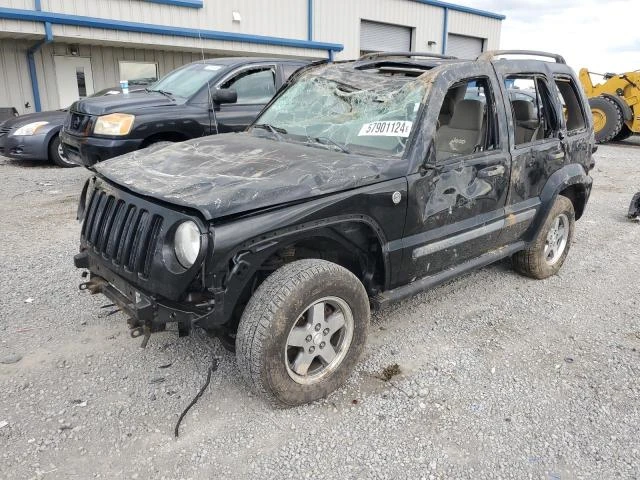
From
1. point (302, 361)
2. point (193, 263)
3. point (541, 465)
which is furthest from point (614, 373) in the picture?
point (193, 263)

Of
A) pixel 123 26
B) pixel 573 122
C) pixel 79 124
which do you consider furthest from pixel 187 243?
pixel 123 26

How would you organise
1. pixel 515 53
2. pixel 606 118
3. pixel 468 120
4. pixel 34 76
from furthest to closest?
pixel 606 118 → pixel 34 76 → pixel 515 53 → pixel 468 120

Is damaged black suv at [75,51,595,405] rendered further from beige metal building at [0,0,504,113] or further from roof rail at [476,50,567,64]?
beige metal building at [0,0,504,113]

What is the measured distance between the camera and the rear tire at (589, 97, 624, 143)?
14211 millimetres

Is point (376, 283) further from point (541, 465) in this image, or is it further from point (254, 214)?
point (541, 465)

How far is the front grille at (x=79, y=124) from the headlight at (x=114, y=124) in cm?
14

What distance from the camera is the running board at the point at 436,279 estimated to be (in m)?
3.25

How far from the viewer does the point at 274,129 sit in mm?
3936

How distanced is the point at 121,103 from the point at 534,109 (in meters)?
4.98

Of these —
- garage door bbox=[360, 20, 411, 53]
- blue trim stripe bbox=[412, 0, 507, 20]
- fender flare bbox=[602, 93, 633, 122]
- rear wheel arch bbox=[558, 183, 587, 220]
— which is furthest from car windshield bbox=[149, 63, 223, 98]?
blue trim stripe bbox=[412, 0, 507, 20]

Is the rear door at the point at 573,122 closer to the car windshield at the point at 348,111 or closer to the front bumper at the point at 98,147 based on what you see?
the car windshield at the point at 348,111

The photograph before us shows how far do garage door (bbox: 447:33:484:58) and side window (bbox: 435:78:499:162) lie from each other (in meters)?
22.9

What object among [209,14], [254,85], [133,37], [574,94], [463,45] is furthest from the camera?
[463,45]

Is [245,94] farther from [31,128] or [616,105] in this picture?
[616,105]
